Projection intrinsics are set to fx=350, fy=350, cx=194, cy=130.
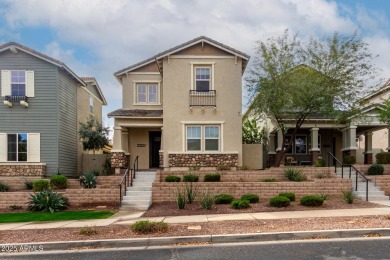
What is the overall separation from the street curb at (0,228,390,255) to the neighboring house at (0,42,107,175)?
39.8ft

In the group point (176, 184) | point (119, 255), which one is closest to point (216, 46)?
point (176, 184)

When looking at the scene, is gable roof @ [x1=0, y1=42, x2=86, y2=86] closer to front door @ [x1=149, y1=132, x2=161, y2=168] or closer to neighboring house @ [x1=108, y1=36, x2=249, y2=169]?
neighboring house @ [x1=108, y1=36, x2=249, y2=169]

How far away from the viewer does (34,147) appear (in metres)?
19.6

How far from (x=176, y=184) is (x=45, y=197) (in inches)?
218

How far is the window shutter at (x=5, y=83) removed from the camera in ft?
63.7

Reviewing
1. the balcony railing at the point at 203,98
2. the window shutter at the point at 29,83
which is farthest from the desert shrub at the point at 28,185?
the balcony railing at the point at 203,98

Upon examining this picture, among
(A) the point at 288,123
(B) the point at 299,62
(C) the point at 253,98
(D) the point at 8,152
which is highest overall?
(B) the point at 299,62

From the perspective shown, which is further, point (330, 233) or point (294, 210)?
point (294, 210)

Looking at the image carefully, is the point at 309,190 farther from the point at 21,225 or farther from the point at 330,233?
the point at 21,225

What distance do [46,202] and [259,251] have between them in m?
10.0

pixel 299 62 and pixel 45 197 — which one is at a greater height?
pixel 299 62

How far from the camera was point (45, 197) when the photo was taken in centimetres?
1431

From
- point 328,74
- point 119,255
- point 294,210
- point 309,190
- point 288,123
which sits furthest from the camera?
point 288,123

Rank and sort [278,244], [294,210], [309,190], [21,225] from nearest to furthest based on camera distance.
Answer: [278,244], [21,225], [294,210], [309,190]
